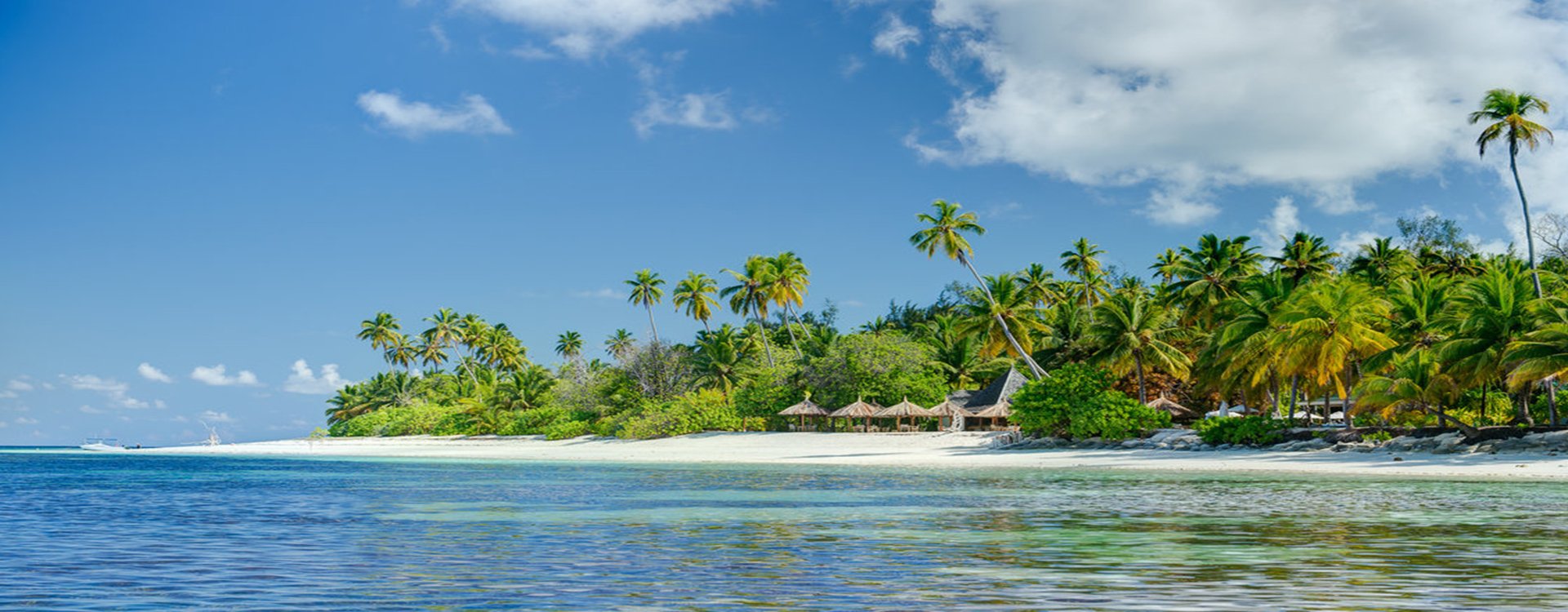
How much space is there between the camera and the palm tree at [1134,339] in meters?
56.1

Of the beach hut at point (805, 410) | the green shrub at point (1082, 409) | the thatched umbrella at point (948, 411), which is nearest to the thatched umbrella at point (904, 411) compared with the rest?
the thatched umbrella at point (948, 411)

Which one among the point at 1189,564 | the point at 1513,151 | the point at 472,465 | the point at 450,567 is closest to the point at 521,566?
the point at 450,567

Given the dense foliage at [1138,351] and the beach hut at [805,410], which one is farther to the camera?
the beach hut at [805,410]

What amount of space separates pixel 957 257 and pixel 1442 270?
26.3 meters

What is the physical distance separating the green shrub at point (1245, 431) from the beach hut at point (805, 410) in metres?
26.2

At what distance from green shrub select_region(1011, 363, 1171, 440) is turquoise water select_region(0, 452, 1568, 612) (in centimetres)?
2003

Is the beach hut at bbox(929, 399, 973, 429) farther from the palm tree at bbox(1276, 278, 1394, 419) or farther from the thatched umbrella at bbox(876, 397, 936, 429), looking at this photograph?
the palm tree at bbox(1276, 278, 1394, 419)

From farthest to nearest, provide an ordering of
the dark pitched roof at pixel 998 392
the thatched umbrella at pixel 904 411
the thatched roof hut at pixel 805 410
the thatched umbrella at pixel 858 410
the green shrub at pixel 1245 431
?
the thatched roof hut at pixel 805 410 → the dark pitched roof at pixel 998 392 → the thatched umbrella at pixel 858 410 → the thatched umbrella at pixel 904 411 → the green shrub at pixel 1245 431

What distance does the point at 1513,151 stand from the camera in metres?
49.1

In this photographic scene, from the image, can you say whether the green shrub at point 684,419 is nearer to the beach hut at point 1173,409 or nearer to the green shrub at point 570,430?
the green shrub at point 570,430

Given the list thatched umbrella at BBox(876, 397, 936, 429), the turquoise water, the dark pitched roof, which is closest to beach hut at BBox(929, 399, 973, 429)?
thatched umbrella at BBox(876, 397, 936, 429)

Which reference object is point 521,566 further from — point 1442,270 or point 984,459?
point 1442,270

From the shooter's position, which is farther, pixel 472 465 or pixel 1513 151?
pixel 472 465

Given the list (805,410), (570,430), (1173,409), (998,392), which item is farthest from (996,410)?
(570,430)
